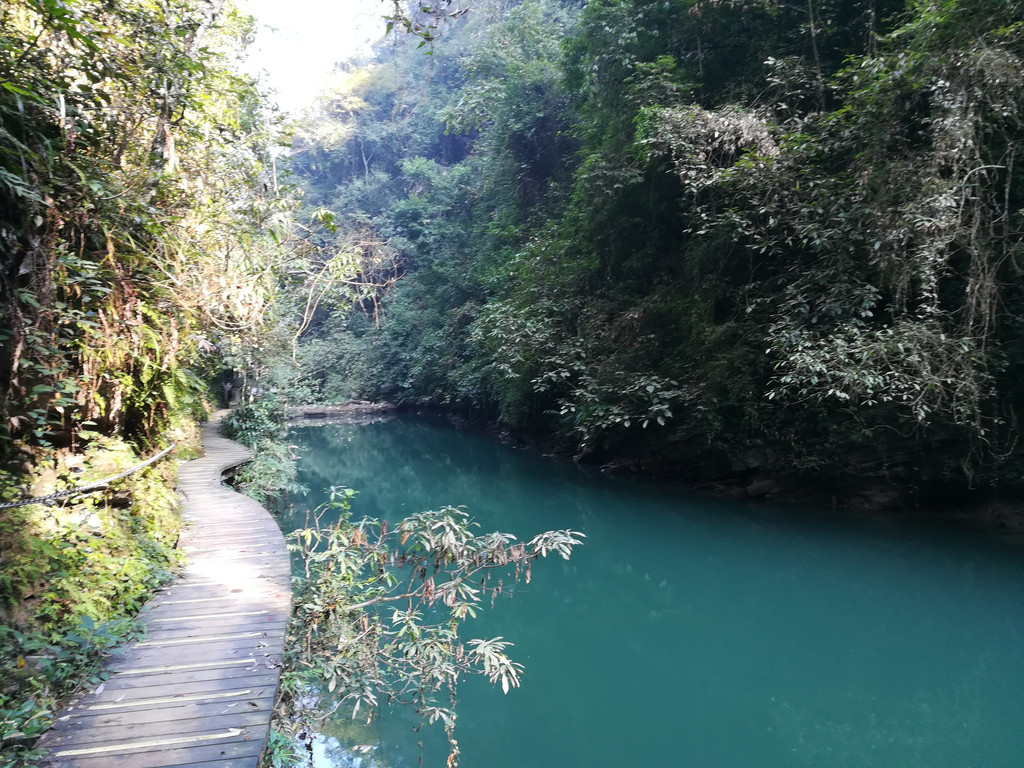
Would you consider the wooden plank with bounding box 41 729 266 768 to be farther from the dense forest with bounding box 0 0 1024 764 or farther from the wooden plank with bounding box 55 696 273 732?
the dense forest with bounding box 0 0 1024 764

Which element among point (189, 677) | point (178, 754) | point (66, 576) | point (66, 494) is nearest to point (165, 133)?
point (66, 494)

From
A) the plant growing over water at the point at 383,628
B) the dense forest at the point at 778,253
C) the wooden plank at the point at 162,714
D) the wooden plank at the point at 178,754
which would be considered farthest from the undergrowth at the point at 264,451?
the wooden plank at the point at 178,754

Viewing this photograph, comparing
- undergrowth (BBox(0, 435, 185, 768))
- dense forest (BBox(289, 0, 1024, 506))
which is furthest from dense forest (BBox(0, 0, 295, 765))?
dense forest (BBox(289, 0, 1024, 506))

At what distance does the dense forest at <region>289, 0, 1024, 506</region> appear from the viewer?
262 inches

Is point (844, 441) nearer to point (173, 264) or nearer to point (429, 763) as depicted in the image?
point (429, 763)

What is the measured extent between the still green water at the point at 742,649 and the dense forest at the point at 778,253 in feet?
4.10

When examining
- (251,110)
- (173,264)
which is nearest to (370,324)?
(251,110)

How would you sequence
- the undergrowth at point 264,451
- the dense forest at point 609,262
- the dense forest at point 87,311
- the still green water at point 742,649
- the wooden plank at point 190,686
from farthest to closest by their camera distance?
the undergrowth at point 264,451 < the still green water at point 742,649 < the dense forest at point 609,262 < the dense forest at point 87,311 < the wooden plank at point 190,686

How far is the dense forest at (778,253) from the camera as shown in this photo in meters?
6.66

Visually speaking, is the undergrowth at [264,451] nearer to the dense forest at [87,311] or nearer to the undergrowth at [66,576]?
the dense forest at [87,311]

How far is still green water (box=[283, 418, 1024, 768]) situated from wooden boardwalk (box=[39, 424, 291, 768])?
1.27m

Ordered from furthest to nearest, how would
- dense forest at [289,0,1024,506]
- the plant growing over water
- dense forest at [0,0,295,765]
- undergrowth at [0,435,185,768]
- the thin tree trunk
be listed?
dense forest at [289,0,1024,506], the thin tree trunk, the plant growing over water, dense forest at [0,0,295,765], undergrowth at [0,435,185,768]

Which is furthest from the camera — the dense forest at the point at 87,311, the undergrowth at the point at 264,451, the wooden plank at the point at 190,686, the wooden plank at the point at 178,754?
the undergrowth at the point at 264,451

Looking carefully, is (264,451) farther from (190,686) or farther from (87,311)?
(190,686)
